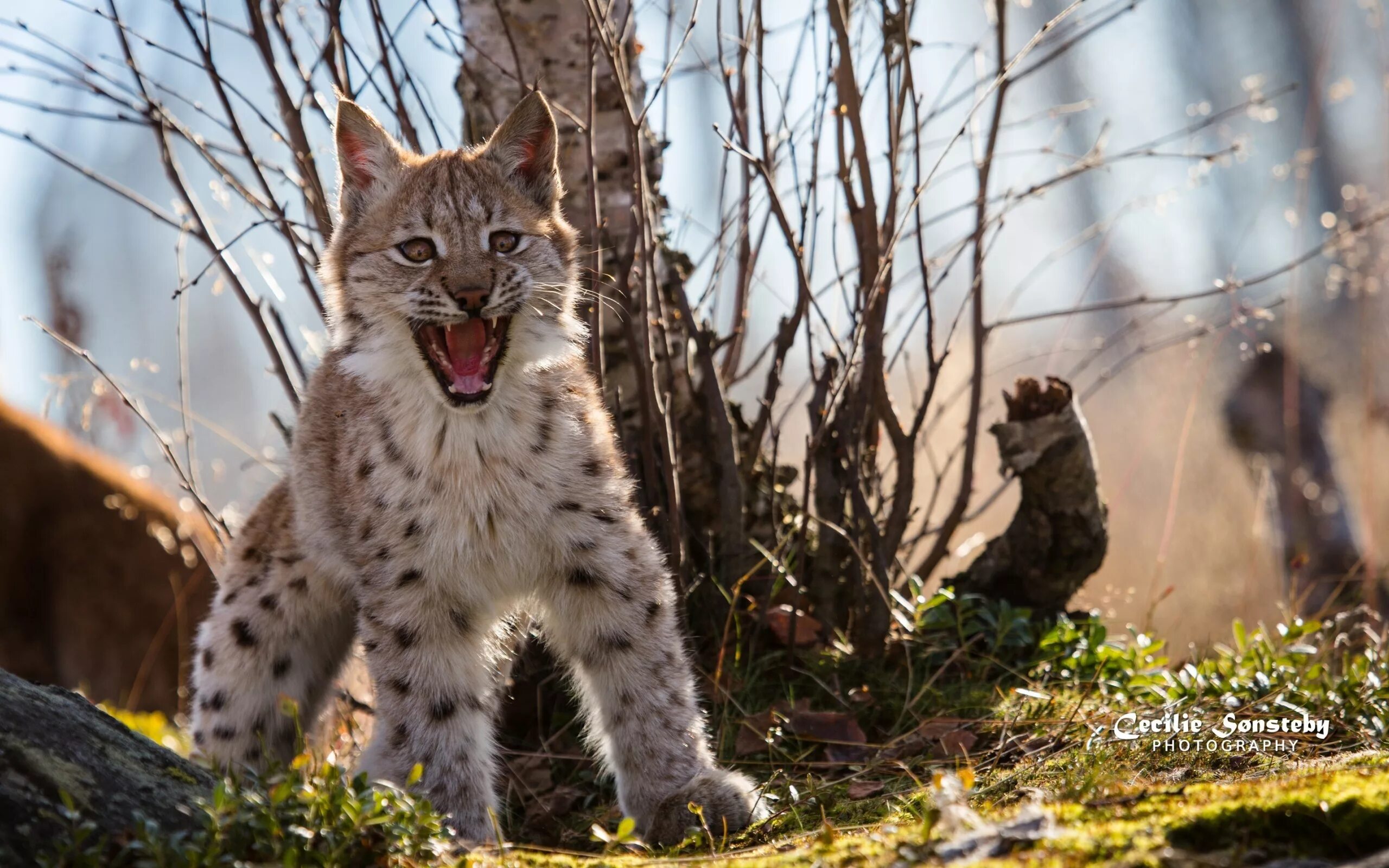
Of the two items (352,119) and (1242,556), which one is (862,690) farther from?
(1242,556)

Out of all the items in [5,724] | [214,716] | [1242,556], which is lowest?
[1242,556]

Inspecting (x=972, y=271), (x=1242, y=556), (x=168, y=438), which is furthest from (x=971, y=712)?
(x=1242, y=556)

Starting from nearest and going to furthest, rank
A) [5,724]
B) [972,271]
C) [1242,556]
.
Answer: [5,724] < [972,271] < [1242,556]

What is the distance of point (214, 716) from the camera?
12.2 feet

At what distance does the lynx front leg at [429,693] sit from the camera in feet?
9.80

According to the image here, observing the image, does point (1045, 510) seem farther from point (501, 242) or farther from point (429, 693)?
point (429, 693)

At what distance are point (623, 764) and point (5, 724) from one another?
157 cm

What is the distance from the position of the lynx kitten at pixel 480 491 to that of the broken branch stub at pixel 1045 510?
142 centimetres

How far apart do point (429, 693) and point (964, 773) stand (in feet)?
4.99

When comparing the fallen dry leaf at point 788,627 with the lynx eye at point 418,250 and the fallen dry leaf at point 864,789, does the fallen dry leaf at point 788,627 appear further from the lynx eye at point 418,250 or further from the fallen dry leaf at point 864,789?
the lynx eye at point 418,250

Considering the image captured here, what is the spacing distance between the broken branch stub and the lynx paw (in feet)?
5.29

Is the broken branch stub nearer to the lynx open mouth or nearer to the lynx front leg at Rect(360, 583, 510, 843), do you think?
the lynx open mouth

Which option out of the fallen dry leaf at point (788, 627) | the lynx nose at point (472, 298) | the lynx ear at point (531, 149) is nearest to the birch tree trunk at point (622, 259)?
the fallen dry leaf at point (788, 627)

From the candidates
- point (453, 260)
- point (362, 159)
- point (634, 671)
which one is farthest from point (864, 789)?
point (362, 159)
